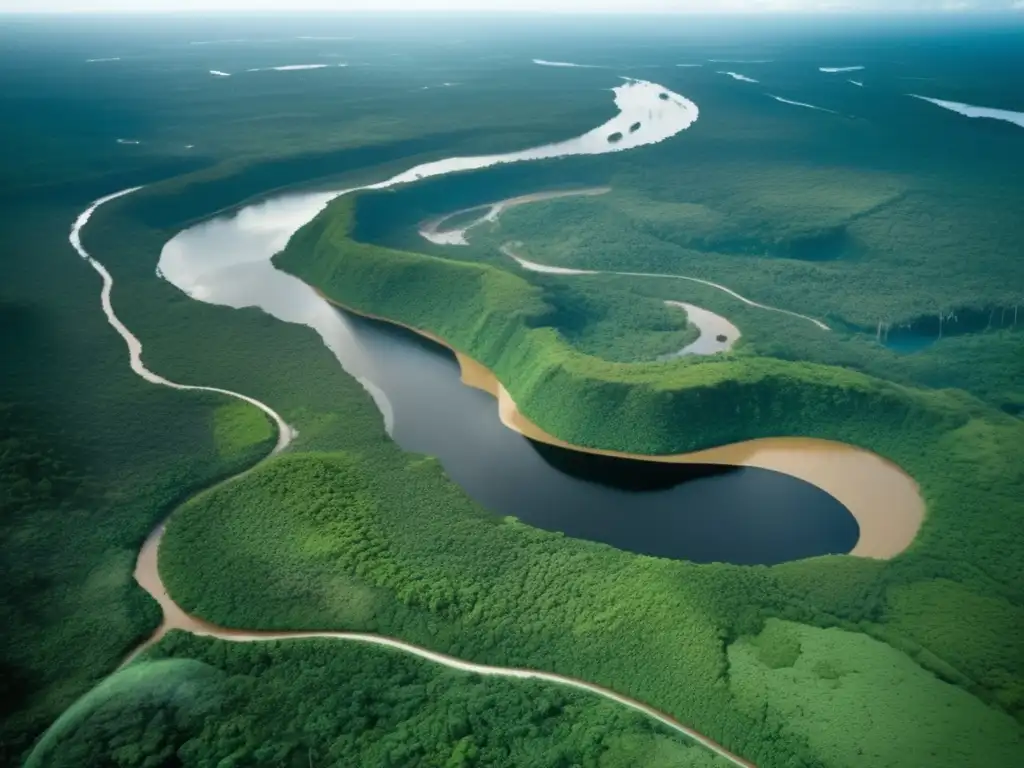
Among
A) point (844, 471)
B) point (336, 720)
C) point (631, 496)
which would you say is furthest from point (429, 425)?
point (844, 471)

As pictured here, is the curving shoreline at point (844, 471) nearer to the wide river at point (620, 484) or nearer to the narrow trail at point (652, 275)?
the wide river at point (620, 484)

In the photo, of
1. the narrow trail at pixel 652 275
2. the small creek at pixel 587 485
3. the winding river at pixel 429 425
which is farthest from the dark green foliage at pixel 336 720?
the narrow trail at pixel 652 275

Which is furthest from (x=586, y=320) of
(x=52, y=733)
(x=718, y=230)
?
(x=52, y=733)

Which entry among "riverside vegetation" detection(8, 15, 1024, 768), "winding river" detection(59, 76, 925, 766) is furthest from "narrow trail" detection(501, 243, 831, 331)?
"riverside vegetation" detection(8, 15, 1024, 768)

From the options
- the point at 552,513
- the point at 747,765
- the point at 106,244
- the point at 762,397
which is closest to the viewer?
the point at 747,765

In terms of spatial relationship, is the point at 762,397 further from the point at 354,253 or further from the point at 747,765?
the point at 354,253

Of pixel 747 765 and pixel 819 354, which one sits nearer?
pixel 747 765

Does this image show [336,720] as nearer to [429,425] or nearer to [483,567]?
[483,567]
